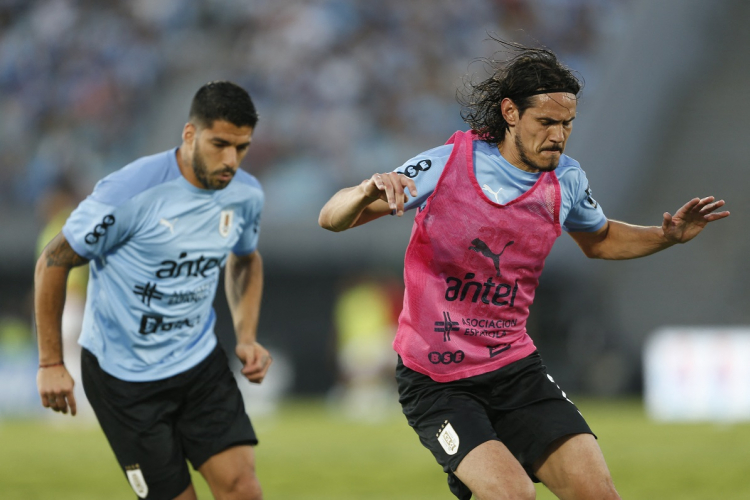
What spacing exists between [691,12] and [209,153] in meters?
17.0

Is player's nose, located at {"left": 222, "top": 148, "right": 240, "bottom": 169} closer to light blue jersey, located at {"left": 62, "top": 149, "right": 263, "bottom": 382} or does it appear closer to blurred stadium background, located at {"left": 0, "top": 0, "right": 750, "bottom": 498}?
light blue jersey, located at {"left": 62, "top": 149, "right": 263, "bottom": 382}

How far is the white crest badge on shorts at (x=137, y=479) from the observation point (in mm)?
5734

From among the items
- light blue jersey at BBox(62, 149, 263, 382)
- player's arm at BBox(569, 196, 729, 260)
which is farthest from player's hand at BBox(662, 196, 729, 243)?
light blue jersey at BBox(62, 149, 263, 382)

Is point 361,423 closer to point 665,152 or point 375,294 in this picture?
point 375,294

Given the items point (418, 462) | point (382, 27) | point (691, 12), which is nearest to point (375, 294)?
point (382, 27)

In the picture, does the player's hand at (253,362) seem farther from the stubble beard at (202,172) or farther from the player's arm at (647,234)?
the player's arm at (647,234)

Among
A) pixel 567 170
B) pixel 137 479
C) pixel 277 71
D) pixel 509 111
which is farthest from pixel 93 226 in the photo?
pixel 277 71

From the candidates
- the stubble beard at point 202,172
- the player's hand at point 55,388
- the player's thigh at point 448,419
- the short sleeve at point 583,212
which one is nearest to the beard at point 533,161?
the short sleeve at point 583,212

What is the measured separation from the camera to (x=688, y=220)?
212 inches

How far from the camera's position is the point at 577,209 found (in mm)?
5289

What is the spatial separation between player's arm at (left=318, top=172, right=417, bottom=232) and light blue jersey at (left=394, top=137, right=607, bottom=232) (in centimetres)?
18

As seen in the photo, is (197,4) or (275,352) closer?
(275,352)

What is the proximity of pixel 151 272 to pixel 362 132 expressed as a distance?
46.3 ft

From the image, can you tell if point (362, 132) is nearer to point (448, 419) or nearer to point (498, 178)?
point (498, 178)
